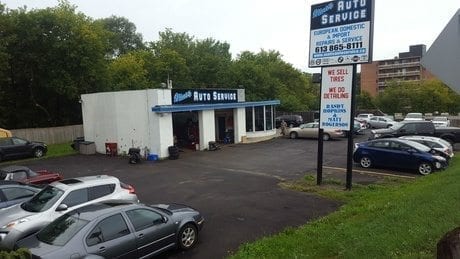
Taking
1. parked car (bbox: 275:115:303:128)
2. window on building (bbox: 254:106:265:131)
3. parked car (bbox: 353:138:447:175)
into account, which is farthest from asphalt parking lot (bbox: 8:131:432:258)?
parked car (bbox: 275:115:303:128)

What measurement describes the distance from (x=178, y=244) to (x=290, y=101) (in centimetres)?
4877

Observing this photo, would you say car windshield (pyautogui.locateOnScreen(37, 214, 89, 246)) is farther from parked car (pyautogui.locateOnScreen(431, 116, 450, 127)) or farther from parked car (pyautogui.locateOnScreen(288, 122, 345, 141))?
parked car (pyautogui.locateOnScreen(431, 116, 450, 127))

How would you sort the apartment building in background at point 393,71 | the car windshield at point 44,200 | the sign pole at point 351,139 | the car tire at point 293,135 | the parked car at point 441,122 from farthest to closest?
the apartment building in background at point 393,71, the car tire at point 293,135, the parked car at point 441,122, the sign pole at point 351,139, the car windshield at point 44,200

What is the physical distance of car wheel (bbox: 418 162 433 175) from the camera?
19953 mm

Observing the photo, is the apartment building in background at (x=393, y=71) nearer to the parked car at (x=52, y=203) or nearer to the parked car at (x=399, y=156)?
the parked car at (x=399, y=156)

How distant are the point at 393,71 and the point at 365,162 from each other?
11693cm

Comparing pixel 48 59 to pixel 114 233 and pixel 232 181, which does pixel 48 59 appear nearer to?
pixel 232 181

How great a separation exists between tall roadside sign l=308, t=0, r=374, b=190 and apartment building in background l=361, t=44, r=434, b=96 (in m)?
111

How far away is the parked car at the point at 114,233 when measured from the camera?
27.6 feet

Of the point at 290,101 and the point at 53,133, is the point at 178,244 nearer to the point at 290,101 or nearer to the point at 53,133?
the point at 53,133

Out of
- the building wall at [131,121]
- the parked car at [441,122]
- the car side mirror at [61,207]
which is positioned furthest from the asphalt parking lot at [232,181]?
the parked car at [441,122]

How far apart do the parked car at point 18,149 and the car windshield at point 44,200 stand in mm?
18344

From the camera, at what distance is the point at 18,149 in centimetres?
2900

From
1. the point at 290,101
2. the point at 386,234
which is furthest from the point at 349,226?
the point at 290,101
